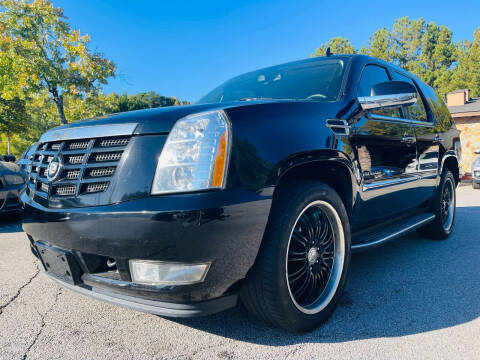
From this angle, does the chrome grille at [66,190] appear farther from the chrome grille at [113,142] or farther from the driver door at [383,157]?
the driver door at [383,157]

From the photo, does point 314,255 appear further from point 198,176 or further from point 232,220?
point 198,176

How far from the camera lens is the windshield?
103 inches

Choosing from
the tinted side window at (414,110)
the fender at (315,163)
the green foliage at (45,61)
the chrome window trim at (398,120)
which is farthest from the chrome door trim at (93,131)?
the green foliage at (45,61)

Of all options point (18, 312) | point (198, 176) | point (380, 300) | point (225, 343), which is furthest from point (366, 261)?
point (18, 312)

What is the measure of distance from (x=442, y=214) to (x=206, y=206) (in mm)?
3805

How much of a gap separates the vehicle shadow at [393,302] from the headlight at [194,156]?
979 millimetres

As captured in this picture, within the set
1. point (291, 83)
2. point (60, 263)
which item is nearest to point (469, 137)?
point (291, 83)

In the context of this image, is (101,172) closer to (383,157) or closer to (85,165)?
(85,165)

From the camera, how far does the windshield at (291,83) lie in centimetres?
262

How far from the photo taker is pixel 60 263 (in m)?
1.80

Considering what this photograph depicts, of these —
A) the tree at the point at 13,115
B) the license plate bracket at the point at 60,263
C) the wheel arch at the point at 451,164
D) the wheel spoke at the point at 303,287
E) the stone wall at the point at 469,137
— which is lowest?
the stone wall at the point at 469,137

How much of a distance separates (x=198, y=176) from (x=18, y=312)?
1.73 m

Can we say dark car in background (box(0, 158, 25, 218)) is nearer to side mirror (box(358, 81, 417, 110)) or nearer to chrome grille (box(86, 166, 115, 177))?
chrome grille (box(86, 166, 115, 177))

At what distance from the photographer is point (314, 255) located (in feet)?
6.96
